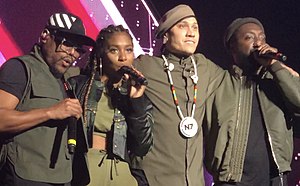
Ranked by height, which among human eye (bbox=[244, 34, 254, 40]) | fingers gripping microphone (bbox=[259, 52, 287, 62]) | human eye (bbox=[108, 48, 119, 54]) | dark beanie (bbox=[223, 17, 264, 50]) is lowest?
fingers gripping microphone (bbox=[259, 52, 287, 62])

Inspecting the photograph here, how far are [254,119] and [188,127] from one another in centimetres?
28

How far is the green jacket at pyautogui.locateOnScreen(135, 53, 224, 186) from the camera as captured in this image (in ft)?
7.91

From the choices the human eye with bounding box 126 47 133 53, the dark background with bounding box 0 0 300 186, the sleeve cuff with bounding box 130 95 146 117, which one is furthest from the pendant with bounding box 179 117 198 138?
the dark background with bounding box 0 0 300 186

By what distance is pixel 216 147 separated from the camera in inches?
98.2

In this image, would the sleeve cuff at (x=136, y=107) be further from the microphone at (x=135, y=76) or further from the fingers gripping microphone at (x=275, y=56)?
the fingers gripping microphone at (x=275, y=56)

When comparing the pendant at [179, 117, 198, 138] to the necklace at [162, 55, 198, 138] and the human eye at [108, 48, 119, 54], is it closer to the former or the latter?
the necklace at [162, 55, 198, 138]

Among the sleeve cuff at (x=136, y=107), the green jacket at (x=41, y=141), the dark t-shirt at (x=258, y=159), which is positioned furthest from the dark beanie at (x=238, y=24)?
the green jacket at (x=41, y=141)

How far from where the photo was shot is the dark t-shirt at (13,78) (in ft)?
6.37

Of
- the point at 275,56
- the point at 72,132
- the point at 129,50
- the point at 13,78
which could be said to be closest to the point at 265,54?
the point at 275,56

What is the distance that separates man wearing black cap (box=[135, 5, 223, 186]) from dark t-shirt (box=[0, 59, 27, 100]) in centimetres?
65

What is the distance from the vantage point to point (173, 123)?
96.5 inches

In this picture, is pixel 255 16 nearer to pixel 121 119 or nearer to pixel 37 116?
pixel 121 119

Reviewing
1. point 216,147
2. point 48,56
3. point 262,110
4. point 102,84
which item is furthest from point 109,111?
point 262,110

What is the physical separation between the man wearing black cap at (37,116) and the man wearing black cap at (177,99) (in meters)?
0.47
